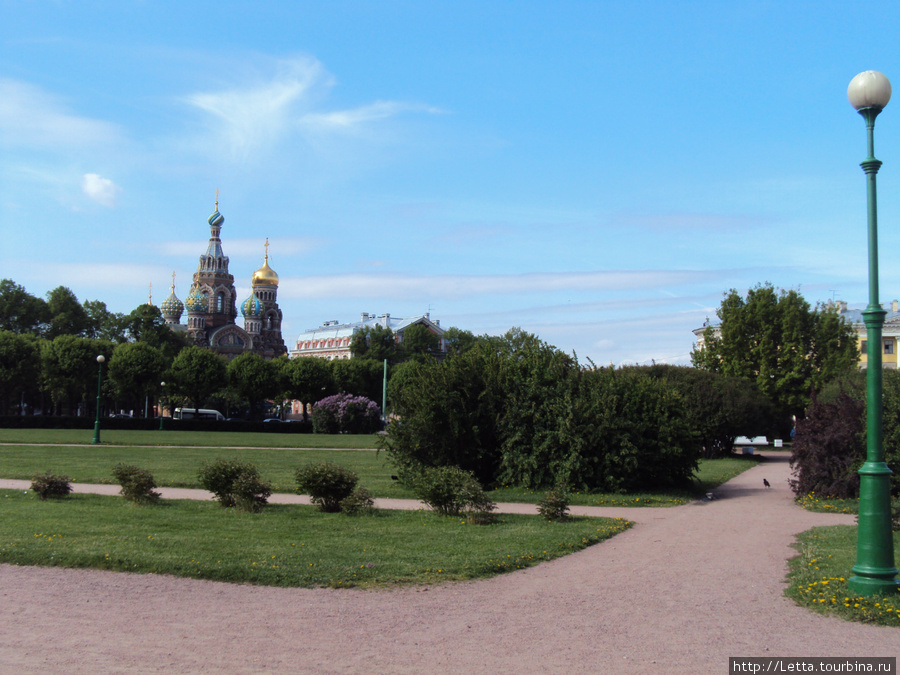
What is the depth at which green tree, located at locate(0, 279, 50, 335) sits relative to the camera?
81125mm

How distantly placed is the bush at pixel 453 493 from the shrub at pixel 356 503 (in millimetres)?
1021

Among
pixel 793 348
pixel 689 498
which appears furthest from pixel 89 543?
pixel 793 348

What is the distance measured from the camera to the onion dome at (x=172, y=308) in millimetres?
129500

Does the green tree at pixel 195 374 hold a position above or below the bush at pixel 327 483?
above

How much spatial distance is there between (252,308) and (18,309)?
160ft

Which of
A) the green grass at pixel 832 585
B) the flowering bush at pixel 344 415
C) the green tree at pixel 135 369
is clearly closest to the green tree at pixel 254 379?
the green tree at pixel 135 369

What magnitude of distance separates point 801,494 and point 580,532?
9586mm

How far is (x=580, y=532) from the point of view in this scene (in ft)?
43.3

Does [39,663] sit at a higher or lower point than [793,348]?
lower

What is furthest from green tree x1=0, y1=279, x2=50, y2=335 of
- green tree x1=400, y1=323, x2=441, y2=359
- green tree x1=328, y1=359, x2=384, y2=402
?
green tree x1=400, y1=323, x2=441, y2=359

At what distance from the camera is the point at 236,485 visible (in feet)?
48.7

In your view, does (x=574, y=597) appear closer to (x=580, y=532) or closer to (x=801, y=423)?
(x=580, y=532)

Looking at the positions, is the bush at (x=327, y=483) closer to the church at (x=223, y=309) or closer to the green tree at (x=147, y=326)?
the green tree at (x=147, y=326)

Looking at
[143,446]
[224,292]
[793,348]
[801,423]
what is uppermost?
[224,292]
